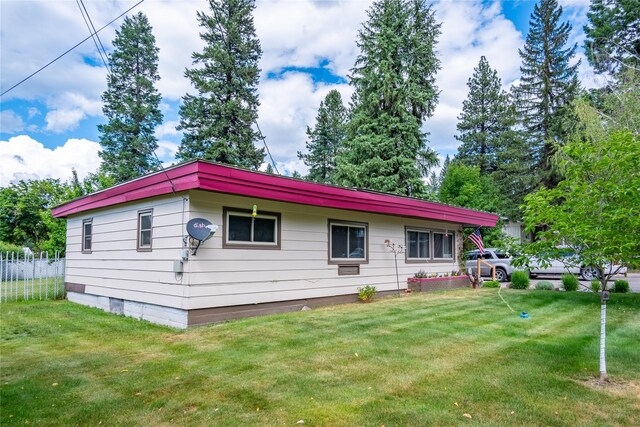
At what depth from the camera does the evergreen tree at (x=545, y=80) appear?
88.4 feet

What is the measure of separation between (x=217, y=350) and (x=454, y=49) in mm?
22706

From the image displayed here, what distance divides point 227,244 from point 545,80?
28808 millimetres

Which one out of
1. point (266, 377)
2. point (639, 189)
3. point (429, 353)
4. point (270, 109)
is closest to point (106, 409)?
point (266, 377)

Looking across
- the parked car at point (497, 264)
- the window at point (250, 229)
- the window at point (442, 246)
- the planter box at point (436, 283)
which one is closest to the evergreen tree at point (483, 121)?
the parked car at point (497, 264)

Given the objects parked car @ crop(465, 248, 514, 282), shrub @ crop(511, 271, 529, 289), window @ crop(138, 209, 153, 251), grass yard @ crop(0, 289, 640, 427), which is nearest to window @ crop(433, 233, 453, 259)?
shrub @ crop(511, 271, 529, 289)

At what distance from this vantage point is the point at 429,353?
193 inches

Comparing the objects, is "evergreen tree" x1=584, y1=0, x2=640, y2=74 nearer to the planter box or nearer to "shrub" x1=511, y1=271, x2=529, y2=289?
"shrub" x1=511, y1=271, x2=529, y2=289

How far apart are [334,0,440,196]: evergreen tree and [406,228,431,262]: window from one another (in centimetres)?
783

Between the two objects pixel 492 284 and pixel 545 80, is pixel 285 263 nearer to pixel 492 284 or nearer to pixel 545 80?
pixel 492 284

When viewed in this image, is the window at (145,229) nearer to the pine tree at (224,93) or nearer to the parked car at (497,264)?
the parked car at (497,264)

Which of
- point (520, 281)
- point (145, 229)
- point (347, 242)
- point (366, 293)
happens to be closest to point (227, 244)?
point (145, 229)

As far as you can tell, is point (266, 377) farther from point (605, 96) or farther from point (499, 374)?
point (605, 96)

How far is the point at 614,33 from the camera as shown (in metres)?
Result: 20.5

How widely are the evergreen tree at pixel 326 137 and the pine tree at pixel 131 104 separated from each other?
1118cm
